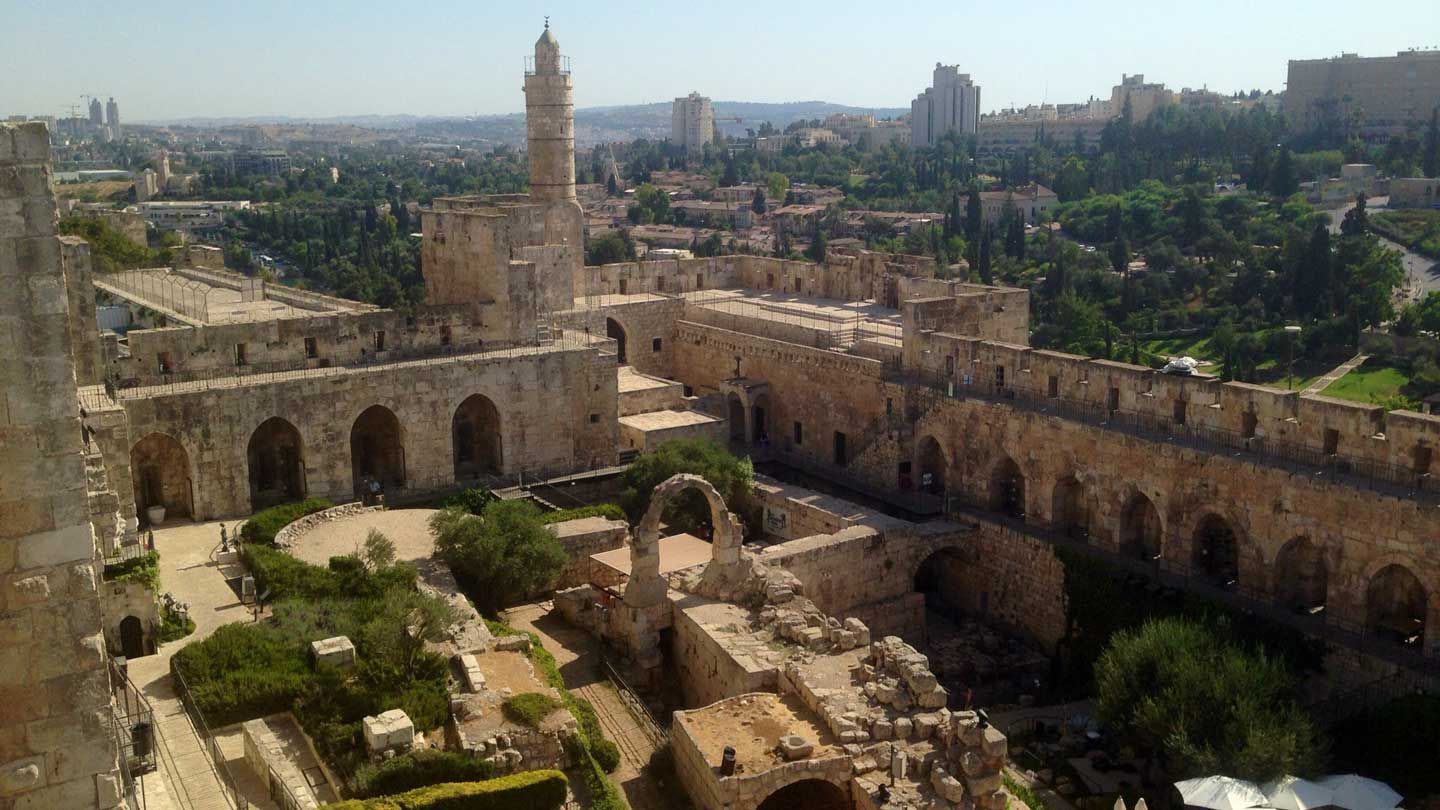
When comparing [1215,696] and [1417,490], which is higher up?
[1417,490]

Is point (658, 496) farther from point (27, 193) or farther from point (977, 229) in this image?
point (977, 229)

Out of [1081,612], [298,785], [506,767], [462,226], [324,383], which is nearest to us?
[298,785]

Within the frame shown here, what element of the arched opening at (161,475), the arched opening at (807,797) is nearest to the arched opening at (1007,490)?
the arched opening at (807,797)

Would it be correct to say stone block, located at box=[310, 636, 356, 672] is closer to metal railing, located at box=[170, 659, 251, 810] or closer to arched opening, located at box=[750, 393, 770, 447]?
metal railing, located at box=[170, 659, 251, 810]

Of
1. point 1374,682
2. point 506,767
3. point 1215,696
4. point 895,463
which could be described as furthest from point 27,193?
point 895,463

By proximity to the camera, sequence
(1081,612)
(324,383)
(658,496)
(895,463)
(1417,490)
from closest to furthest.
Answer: (1417,490) → (658,496) → (1081,612) → (324,383) → (895,463)

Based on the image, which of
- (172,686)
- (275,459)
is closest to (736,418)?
(275,459)

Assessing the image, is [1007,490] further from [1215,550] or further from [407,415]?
[407,415]

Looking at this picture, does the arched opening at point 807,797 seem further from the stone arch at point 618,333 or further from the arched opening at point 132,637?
the stone arch at point 618,333
